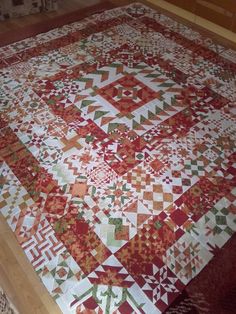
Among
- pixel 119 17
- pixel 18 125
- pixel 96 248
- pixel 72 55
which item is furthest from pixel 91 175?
pixel 119 17

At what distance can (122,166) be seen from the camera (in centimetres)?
165

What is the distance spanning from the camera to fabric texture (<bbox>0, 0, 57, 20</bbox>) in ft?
8.89

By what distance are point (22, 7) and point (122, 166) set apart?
201 cm

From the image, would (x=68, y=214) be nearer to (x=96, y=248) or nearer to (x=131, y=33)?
(x=96, y=248)

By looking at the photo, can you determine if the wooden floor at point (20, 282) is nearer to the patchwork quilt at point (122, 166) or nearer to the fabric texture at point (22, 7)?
the patchwork quilt at point (122, 166)

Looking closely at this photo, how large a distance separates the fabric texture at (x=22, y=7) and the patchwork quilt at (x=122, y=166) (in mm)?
485

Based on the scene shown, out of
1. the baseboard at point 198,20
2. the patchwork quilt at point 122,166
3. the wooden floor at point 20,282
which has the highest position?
the baseboard at point 198,20

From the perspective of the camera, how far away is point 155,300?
1199 mm

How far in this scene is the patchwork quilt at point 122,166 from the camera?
126 centimetres

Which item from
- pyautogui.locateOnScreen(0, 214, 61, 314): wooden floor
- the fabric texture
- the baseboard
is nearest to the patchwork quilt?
pyautogui.locateOnScreen(0, 214, 61, 314): wooden floor

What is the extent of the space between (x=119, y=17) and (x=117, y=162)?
1.66 metres

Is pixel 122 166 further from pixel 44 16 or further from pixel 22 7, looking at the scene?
pixel 22 7

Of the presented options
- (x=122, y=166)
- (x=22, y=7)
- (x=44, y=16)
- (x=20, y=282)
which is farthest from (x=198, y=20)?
(x=20, y=282)

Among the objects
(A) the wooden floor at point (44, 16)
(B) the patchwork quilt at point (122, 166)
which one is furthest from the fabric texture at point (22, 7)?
(B) the patchwork quilt at point (122, 166)
